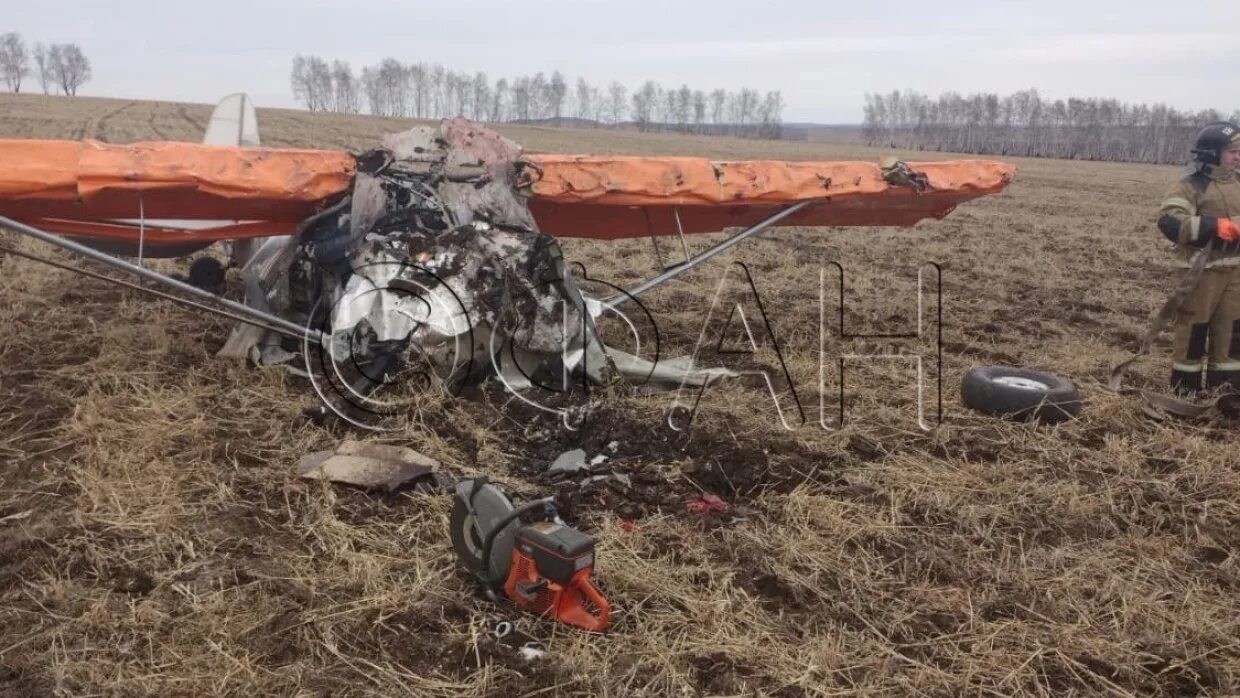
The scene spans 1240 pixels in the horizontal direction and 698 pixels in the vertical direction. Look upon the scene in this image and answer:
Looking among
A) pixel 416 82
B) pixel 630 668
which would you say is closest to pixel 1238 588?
pixel 630 668

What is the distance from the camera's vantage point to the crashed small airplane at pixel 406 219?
15.4 feet

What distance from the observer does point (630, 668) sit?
273 cm

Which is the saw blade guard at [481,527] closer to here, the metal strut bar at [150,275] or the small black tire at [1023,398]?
the metal strut bar at [150,275]

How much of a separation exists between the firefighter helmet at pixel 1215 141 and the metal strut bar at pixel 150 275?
5813mm

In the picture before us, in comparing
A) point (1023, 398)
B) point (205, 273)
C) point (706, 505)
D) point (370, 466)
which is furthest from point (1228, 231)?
point (205, 273)

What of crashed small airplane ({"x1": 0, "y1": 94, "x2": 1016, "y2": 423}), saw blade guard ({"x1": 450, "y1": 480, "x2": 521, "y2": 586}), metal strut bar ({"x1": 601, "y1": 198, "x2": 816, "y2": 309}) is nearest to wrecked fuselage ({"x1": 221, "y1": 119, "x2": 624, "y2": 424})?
crashed small airplane ({"x1": 0, "y1": 94, "x2": 1016, "y2": 423})

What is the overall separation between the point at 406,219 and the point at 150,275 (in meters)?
1.45

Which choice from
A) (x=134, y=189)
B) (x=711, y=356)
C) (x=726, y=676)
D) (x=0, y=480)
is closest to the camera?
(x=726, y=676)

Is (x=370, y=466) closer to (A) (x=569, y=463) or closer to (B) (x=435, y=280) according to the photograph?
(A) (x=569, y=463)

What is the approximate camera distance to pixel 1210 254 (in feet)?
18.2

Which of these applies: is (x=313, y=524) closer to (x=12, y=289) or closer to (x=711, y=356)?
(x=711, y=356)

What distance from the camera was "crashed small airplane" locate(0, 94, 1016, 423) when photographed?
15.4 feet

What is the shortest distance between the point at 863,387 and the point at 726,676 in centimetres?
340

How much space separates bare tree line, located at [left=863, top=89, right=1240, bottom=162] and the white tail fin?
86.9m
